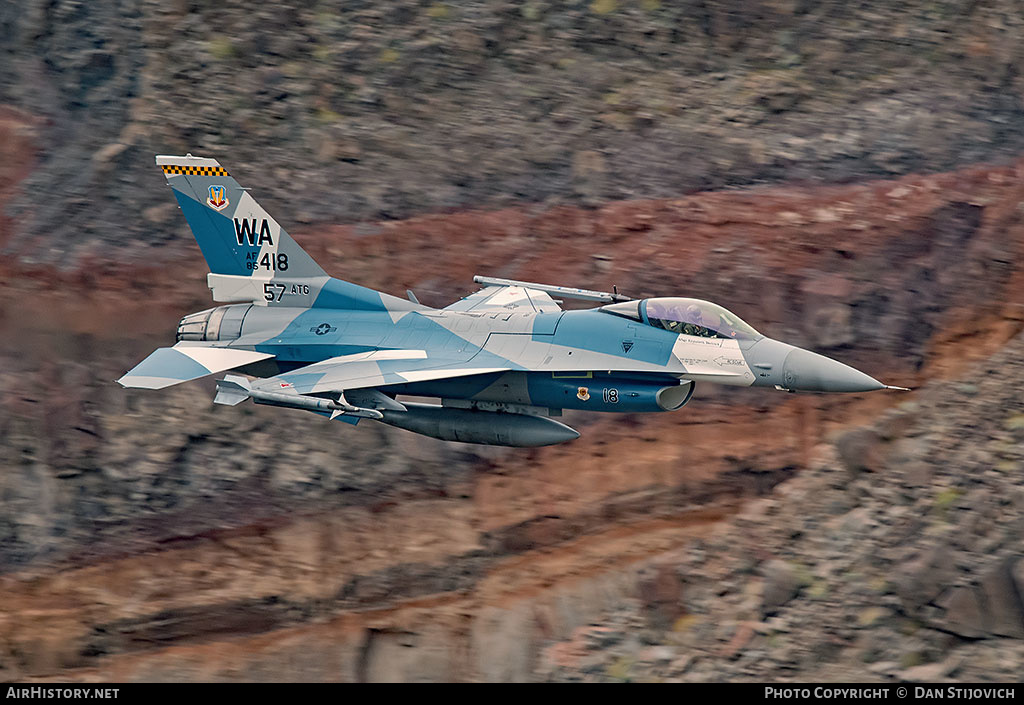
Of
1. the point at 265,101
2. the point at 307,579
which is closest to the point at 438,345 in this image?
the point at 307,579

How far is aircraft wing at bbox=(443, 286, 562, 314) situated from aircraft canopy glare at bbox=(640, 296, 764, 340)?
10.5 feet

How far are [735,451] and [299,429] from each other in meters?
9.69

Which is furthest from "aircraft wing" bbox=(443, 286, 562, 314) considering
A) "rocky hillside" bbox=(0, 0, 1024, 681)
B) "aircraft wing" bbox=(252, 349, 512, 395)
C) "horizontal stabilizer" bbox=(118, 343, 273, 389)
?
"horizontal stabilizer" bbox=(118, 343, 273, 389)

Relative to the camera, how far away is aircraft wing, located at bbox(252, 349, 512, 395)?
24.0 meters

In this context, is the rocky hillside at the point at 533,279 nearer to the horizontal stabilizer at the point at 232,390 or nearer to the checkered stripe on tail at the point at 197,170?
the checkered stripe on tail at the point at 197,170

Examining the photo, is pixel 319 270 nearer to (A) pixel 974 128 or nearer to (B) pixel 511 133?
(B) pixel 511 133

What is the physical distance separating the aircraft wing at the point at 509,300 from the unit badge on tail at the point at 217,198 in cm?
513

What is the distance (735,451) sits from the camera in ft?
91.9

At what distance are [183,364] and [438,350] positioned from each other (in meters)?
4.98

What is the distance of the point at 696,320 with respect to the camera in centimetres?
2372

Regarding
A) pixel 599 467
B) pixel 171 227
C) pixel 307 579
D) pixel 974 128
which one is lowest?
pixel 307 579

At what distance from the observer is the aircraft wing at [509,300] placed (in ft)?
88.6

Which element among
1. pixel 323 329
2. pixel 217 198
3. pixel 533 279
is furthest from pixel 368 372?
pixel 533 279

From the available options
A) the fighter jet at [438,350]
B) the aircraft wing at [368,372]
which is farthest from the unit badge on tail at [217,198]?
the aircraft wing at [368,372]
